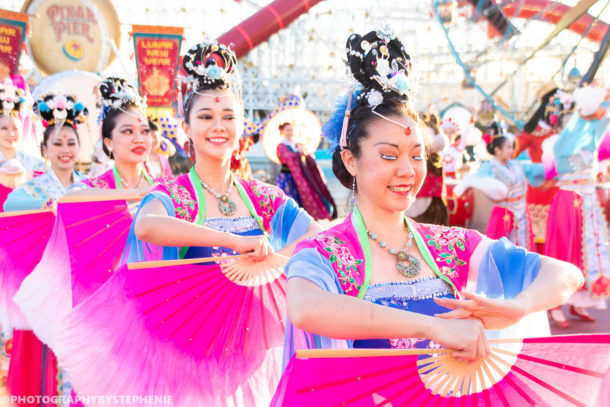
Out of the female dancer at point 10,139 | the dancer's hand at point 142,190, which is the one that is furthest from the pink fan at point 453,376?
the female dancer at point 10,139

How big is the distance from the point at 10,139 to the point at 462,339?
462cm

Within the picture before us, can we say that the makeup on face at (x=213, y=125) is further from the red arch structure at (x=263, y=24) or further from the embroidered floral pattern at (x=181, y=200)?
the red arch structure at (x=263, y=24)

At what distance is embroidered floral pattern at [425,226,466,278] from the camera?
1656 mm

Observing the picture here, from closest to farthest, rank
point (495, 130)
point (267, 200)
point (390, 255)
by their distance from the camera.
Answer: point (390, 255) → point (267, 200) → point (495, 130)

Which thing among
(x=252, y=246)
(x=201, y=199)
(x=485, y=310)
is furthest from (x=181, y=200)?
(x=485, y=310)

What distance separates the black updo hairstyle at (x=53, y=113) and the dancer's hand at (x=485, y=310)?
323 cm

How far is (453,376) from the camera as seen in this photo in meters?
1.34

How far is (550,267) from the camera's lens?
1531 mm

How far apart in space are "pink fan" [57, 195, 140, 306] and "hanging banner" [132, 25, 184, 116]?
7.69 meters

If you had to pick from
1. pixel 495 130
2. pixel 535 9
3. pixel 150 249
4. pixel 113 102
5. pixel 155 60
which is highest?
pixel 535 9

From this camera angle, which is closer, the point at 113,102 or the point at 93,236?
the point at 93,236

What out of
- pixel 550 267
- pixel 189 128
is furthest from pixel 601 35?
pixel 550 267

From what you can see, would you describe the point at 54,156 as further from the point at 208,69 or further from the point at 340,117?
the point at 340,117

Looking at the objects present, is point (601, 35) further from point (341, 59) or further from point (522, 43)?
point (341, 59)
